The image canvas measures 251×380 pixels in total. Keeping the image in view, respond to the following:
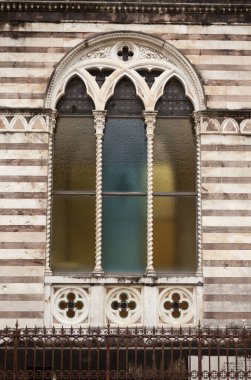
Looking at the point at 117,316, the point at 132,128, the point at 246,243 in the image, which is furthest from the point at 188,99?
the point at 117,316

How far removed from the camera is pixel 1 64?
541 inches

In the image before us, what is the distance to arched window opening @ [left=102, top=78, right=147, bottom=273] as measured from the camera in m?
13.5

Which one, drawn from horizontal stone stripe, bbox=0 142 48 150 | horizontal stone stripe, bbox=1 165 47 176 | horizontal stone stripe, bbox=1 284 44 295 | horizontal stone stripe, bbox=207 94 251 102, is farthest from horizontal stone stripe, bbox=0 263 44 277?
horizontal stone stripe, bbox=207 94 251 102

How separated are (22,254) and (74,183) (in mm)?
1539

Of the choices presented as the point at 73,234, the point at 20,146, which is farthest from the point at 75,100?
the point at 73,234

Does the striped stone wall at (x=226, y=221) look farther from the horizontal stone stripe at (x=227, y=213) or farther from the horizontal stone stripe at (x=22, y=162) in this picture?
the horizontal stone stripe at (x=22, y=162)

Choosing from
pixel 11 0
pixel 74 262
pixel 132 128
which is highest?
pixel 11 0

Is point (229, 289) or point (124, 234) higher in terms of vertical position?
point (124, 234)

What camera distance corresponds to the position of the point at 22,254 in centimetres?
1306

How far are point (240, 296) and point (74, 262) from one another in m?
2.80

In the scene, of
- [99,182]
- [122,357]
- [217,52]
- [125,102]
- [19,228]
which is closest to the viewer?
[122,357]

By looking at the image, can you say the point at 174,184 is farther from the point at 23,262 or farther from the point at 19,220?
the point at 23,262

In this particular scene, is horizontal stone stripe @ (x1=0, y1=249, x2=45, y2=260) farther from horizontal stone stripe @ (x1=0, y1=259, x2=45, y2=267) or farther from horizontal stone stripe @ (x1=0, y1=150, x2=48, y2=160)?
horizontal stone stripe @ (x1=0, y1=150, x2=48, y2=160)

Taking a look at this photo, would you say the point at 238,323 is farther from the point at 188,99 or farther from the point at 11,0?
the point at 11,0
